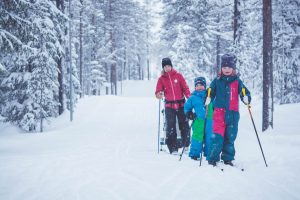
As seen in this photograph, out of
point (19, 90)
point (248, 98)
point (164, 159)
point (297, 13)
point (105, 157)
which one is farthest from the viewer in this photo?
point (297, 13)

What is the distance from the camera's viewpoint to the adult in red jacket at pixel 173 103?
8227 mm

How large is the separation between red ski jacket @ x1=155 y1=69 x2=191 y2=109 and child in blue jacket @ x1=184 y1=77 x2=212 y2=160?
0.67 metres

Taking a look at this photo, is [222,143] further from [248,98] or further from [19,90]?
[19,90]

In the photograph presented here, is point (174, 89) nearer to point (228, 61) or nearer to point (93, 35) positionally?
point (228, 61)

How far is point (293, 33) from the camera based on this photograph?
19.7m

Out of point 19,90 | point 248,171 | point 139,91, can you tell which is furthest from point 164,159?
point 139,91

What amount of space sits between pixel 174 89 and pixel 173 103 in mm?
383

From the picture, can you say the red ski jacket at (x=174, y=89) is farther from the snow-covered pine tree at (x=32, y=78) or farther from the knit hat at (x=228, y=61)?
the snow-covered pine tree at (x=32, y=78)

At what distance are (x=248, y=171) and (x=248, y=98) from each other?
5.01ft

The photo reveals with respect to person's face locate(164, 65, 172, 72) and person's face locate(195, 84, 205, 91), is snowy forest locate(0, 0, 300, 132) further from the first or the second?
person's face locate(195, 84, 205, 91)

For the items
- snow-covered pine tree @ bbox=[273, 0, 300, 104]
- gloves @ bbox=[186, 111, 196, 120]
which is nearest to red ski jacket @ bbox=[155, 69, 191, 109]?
gloves @ bbox=[186, 111, 196, 120]

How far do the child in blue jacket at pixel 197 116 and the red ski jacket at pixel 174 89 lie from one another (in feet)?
2.18

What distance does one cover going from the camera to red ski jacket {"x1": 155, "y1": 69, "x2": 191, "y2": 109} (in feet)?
27.0

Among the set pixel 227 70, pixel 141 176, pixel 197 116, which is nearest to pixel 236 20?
pixel 197 116
